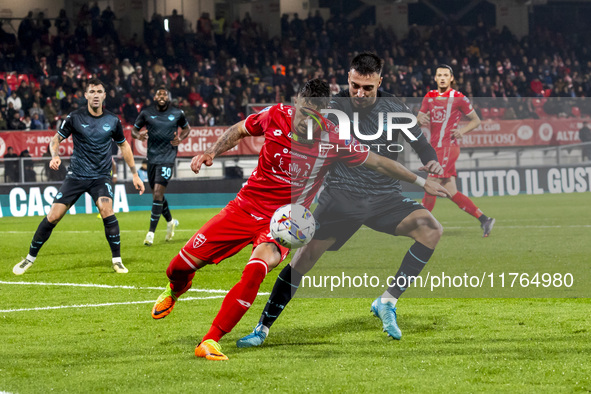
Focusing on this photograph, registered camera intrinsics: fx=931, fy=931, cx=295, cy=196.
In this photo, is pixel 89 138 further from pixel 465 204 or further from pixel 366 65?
pixel 465 204

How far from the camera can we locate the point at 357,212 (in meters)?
6.20

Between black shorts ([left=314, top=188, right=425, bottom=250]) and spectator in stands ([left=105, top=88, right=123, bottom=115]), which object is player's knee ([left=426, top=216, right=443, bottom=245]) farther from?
spectator in stands ([left=105, top=88, right=123, bottom=115])

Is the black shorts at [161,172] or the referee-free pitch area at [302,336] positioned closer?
the referee-free pitch area at [302,336]

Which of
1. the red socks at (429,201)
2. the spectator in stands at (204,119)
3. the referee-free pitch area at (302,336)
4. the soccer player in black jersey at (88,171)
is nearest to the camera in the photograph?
the referee-free pitch area at (302,336)

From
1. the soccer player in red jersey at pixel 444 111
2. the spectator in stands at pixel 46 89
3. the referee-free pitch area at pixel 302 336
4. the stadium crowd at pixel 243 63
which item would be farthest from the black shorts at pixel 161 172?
the spectator in stands at pixel 46 89

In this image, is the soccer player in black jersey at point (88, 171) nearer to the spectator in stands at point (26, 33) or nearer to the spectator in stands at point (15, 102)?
the spectator in stands at point (15, 102)

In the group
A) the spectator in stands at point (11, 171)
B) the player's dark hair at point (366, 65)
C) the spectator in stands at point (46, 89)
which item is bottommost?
the spectator in stands at point (11, 171)

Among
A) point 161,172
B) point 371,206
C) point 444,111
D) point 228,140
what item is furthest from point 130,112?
point 228,140

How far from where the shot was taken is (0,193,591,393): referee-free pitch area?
4.63 m

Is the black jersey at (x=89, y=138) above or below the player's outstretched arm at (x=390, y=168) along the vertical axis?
below

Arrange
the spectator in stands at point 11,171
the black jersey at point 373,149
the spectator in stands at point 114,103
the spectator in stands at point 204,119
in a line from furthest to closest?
the spectator in stands at point 204,119
the spectator in stands at point 114,103
the spectator in stands at point 11,171
the black jersey at point 373,149

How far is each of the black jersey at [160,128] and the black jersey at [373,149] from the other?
722 cm

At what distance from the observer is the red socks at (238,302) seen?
527cm

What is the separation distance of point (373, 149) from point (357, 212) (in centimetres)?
47
